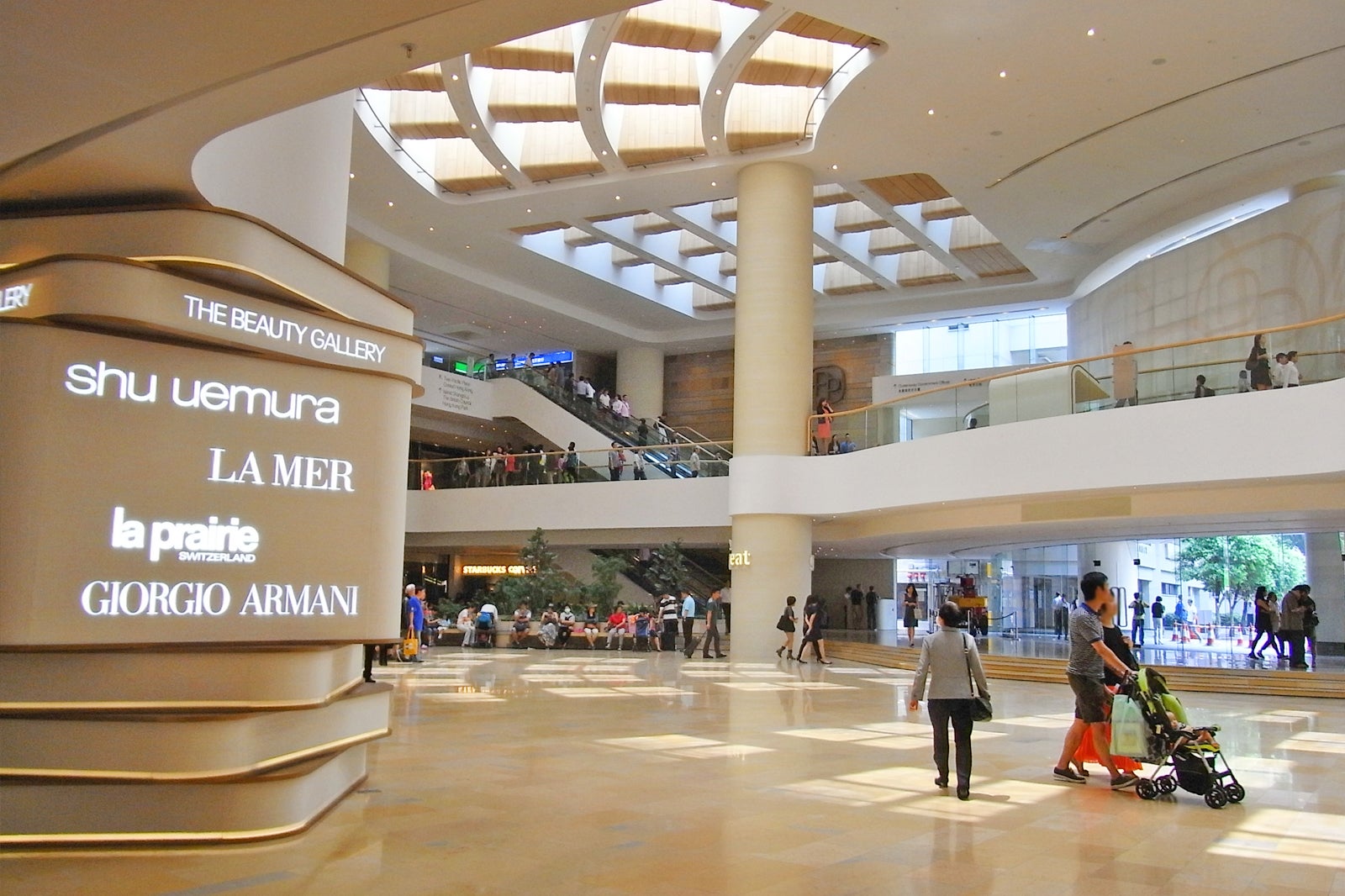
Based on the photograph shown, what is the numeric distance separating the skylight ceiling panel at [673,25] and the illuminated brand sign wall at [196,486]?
1279 centimetres

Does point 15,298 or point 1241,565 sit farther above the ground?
point 15,298

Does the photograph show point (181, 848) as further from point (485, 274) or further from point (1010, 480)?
point (485, 274)

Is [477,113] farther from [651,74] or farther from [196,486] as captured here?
[196,486]

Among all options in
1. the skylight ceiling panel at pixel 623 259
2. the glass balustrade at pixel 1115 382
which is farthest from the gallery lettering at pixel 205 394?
the skylight ceiling panel at pixel 623 259

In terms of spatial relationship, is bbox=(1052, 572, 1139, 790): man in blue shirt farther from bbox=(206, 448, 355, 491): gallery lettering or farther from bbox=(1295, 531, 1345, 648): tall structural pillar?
bbox=(1295, 531, 1345, 648): tall structural pillar

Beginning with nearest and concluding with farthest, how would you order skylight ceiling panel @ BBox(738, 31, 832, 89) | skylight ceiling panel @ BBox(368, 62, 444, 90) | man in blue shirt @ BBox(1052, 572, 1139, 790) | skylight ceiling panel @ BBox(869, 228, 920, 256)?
man in blue shirt @ BBox(1052, 572, 1139, 790) < skylight ceiling panel @ BBox(368, 62, 444, 90) < skylight ceiling panel @ BBox(738, 31, 832, 89) < skylight ceiling panel @ BBox(869, 228, 920, 256)

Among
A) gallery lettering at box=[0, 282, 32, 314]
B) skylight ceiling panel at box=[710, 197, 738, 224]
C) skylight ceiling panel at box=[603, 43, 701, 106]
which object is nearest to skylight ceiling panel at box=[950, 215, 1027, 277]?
skylight ceiling panel at box=[710, 197, 738, 224]

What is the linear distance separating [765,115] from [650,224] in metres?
6.97

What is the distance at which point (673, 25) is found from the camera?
1756cm

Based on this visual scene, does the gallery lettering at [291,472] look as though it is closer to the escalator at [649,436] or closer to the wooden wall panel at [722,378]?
the escalator at [649,436]

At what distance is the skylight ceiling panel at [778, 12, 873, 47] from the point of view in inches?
667

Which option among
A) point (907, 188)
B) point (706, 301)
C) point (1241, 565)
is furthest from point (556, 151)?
point (1241, 565)

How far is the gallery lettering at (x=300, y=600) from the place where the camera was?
18.2 ft

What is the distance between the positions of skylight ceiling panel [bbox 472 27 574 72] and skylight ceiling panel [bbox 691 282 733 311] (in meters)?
14.2
